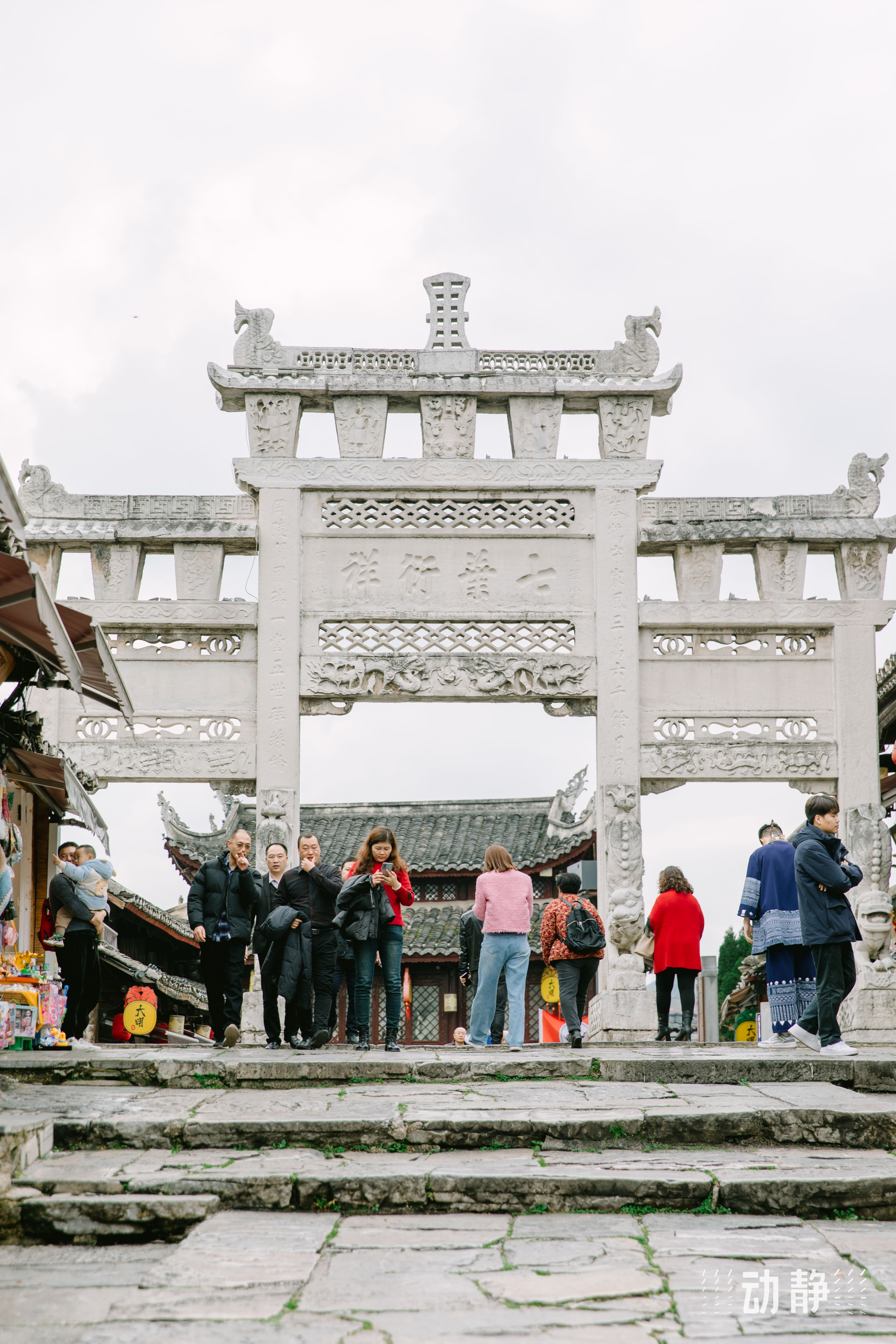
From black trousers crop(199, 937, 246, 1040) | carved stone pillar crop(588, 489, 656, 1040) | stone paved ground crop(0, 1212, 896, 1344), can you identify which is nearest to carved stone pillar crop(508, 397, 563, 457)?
carved stone pillar crop(588, 489, 656, 1040)

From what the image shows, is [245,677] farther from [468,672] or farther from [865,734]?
[865,734]

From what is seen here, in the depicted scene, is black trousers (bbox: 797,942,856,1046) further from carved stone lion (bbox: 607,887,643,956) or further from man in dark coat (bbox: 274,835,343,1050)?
carved stone lion (bbox: 607,887,643,956)

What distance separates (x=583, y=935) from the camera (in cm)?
992

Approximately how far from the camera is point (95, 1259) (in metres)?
4.53

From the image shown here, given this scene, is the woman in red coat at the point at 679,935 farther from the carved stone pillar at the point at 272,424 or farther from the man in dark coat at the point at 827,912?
the carved stone pillar at the point at 272,424

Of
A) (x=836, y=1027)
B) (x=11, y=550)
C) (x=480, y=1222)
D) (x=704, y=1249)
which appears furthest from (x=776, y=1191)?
(x=11, y=550)

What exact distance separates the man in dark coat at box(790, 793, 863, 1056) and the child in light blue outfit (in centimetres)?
486

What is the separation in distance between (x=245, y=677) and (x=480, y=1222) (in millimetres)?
9683

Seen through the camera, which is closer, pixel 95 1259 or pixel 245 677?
pixel 95 1259

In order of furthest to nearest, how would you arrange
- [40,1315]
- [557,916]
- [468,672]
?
[468,672] → [557,916] → [40,1315]

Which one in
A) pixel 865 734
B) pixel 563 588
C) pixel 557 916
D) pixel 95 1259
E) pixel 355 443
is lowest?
pixel 95 1259

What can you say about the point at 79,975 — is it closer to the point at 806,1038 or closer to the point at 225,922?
the point at 225,922

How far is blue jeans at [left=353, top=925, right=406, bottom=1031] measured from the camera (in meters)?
9.20

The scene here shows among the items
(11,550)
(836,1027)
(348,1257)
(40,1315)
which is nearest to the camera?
(40,1315)
